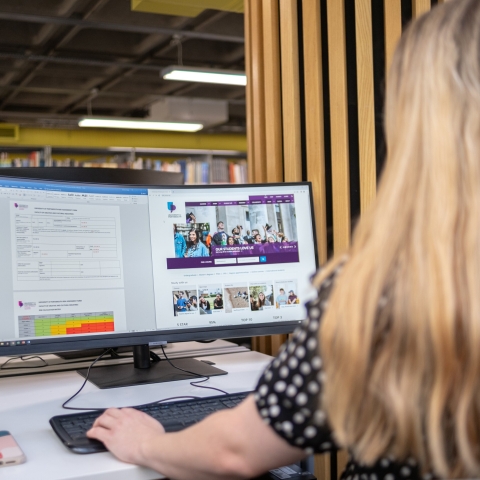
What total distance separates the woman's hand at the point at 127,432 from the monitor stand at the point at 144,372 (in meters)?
0.37

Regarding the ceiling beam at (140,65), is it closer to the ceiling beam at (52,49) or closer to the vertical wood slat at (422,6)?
the ceiling beam at (52,49)

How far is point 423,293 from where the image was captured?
0.63m

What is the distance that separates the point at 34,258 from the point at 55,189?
0.17 meters

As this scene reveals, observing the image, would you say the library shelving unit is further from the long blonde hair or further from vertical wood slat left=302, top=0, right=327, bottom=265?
the long blonde hair

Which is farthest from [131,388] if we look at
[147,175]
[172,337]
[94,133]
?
[94,133]

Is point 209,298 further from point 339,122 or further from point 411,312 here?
point 411,312

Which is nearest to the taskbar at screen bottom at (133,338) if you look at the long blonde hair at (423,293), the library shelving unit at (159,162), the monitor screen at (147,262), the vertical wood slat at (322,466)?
the monitor screen at (147,262)

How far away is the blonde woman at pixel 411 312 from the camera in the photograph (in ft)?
2.08

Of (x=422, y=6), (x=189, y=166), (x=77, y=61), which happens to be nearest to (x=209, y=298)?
(x=422, y=6)

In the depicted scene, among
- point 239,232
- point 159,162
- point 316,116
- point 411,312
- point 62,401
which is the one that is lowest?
point 62,401

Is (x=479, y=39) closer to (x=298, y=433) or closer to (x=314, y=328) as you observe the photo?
(x=314, y=328)

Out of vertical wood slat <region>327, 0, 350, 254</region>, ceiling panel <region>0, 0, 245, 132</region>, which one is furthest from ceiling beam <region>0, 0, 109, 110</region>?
vertical wood slat <region>327, 0, 350, 254</region>

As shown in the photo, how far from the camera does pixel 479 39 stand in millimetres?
693

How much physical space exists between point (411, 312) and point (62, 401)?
98 centimetres
